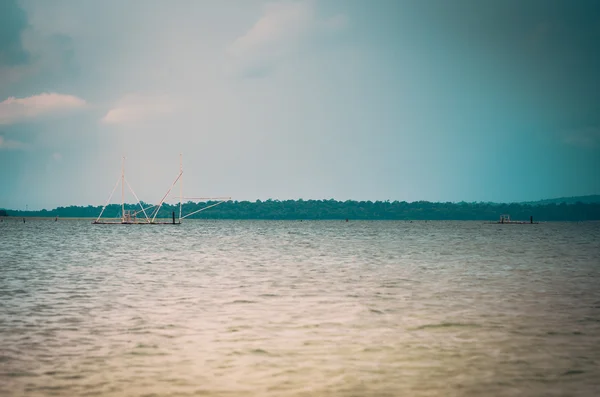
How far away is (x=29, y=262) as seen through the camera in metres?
54.3

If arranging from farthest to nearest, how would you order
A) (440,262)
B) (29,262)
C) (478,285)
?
(440,262)
(29,262)
(478,285)

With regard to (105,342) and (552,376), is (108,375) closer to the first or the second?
(105,342)

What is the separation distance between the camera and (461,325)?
74.0 ft

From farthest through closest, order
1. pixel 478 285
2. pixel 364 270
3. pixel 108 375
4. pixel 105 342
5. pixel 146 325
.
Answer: pixel 364 270, pixel 478 285, pixel 146 325, pixel 105 342, pixel 108 375

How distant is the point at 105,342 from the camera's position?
19.0 meters

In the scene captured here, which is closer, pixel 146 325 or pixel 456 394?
pixel 456 394

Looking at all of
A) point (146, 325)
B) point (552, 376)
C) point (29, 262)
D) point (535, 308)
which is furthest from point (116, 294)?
point (29, 262)

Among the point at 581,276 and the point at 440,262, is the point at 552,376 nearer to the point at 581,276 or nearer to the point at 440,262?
the point at 581,276

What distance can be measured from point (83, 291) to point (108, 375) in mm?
18861

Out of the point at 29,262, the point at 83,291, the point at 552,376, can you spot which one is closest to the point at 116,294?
the point at 83,291

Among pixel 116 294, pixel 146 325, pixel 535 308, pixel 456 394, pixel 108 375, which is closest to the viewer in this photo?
pixel 456 394

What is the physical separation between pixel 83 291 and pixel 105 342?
14679 millimetres

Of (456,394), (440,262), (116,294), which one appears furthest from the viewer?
(440,262)

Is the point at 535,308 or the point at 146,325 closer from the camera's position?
the point at 146,325
